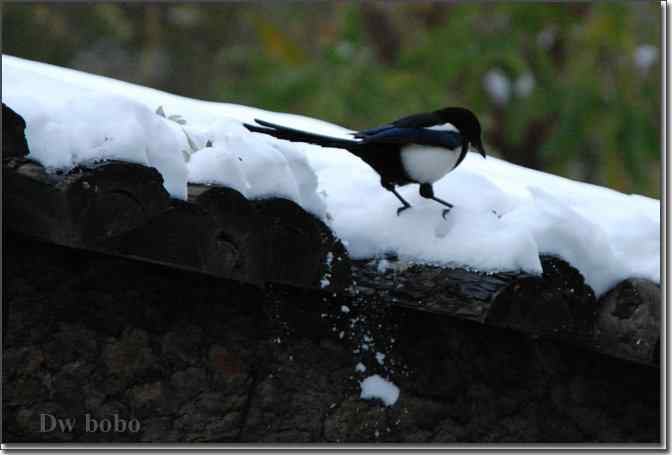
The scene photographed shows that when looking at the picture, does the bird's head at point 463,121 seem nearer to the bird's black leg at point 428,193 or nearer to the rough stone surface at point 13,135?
the bird's black leg at point 428,193

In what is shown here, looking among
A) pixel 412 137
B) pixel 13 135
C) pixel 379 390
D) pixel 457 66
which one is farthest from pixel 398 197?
pixel 457 66

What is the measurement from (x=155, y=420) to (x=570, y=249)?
126cm

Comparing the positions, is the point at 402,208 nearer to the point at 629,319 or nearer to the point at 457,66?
the point at 629,319

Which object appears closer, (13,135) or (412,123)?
(13,135)

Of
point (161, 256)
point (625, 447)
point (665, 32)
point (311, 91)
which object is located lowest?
point (625, 447)

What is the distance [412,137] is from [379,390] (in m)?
0.76

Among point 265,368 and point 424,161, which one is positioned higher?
point 424,161

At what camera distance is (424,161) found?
9.28 feet

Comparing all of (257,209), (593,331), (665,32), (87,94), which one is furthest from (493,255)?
(665,32)

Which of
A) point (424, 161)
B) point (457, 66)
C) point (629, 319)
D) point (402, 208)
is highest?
point (457, 66)

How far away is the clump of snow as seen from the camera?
2.91 meters

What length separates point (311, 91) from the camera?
1023cm

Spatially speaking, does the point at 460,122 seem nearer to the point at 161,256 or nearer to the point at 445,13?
the point at 161,256

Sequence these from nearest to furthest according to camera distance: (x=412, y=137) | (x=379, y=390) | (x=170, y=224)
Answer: (x=170, y=224) → (x=412, y=137) → (x=379, y=390)
